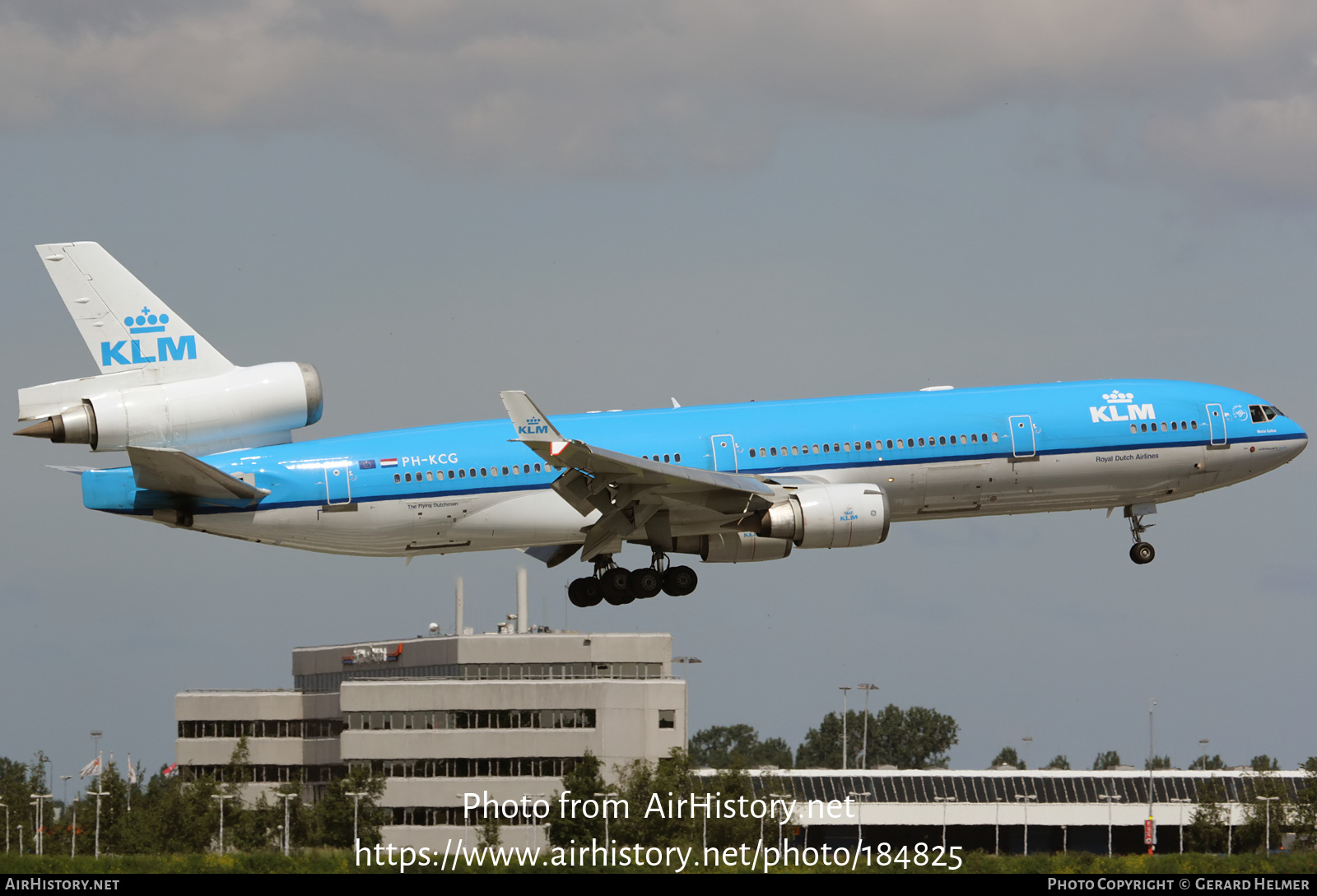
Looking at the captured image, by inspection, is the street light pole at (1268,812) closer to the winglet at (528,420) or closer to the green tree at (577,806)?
the green tree at (577,806)

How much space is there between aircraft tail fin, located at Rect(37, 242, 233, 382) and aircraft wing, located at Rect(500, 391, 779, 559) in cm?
1025

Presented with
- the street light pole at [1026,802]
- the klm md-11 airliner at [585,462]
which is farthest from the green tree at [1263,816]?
the klm md-11 airliner at [585,462]

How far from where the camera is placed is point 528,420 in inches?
1841

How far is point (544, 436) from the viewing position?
4728 cm

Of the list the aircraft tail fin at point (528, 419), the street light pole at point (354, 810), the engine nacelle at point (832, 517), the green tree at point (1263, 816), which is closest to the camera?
the aircraft tail fin at point (528, 419)

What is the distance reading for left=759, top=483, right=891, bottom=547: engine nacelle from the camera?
50750 mm

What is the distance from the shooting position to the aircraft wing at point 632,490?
47000 millimetres

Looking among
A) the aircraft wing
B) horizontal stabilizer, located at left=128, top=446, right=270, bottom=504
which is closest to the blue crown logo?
horizontal stabilizer, located at left=128, top=446, right=270, bottom=504

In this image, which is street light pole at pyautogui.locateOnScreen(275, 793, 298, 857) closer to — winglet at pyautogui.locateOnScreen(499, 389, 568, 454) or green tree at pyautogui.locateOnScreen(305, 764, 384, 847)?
green tree at pyautogui.locateOnScreen(305, 764, 384, 847)

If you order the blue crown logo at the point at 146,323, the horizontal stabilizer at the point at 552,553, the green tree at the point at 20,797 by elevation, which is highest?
the blue crown logo at the point at 146,323

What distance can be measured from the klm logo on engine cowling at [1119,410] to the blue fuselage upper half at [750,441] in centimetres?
4

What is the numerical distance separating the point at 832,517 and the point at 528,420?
9.81m

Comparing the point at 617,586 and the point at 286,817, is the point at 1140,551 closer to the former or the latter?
the point at 617,586
